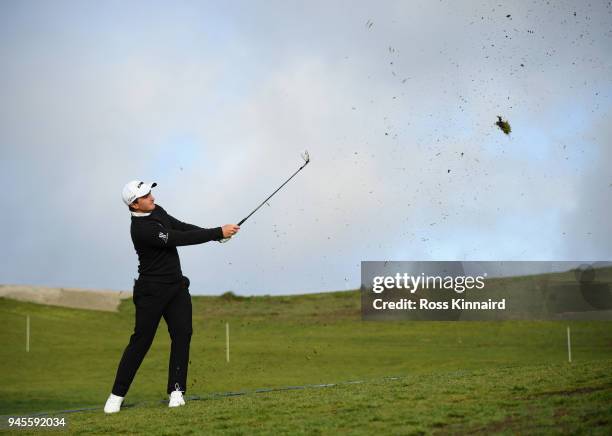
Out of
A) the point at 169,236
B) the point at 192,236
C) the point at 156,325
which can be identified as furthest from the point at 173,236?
the point at 156,325

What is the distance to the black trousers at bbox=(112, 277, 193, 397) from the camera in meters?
7.80

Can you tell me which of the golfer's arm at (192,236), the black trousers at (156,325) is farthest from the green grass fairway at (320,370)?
the golfer's arm at (192,236)

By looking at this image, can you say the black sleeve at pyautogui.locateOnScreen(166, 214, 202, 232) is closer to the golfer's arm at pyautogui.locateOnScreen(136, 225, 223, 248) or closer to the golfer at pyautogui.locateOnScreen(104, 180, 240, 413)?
the golfer at pyautogui.locateOnScreen(104, 180, 240, 413)

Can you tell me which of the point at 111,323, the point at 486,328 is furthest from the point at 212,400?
the point at 111,323

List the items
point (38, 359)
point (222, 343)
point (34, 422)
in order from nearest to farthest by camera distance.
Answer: point (34, 422), point (38, 359), point (222, 343)

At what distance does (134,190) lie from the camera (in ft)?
25.2

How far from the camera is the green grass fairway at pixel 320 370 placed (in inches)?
Answer: 223

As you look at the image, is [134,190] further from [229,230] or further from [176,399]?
[176,399]

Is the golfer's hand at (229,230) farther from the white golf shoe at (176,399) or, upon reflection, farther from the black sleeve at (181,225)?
the white golf shoe at (176,399)

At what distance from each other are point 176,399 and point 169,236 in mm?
1512

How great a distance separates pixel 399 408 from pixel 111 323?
1200 inches

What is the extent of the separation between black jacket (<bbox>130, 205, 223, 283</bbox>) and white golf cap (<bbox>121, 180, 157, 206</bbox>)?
0.72 ft

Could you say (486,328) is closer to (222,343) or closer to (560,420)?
(222,343)

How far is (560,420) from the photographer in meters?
5.05
